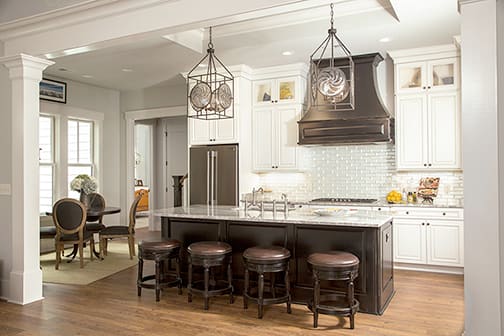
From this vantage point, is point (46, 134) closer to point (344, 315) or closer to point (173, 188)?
point (173, 188)

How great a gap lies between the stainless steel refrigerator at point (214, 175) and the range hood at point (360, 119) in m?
1.26

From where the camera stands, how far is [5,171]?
4406mm

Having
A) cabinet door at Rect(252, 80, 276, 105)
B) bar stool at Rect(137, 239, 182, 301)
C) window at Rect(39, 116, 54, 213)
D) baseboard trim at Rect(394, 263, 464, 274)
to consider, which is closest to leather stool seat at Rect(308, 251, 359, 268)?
bar stool at Rect(137, 239, 182, 301)

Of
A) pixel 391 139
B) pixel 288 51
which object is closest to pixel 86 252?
pixel 288 51

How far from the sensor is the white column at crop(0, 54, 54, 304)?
4.23 m

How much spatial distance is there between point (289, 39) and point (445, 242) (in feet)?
Answer: 10.5

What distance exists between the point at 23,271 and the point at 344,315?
3.10m

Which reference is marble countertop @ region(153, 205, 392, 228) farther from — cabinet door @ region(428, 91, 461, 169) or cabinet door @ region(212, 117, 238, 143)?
cabinet door @ region(212, 117, 238, 143)

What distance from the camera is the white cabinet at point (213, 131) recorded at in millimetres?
6473

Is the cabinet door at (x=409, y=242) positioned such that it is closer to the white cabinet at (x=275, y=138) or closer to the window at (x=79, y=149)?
the white cabinet at (x=275, y=138)

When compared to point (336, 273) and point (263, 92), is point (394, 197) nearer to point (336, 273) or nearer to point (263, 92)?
point (263, 92)

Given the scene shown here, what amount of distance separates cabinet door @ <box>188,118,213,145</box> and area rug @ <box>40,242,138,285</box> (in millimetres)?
2021

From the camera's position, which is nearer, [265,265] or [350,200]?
[265,265]

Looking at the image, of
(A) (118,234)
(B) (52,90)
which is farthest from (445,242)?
(B) (52,90)
